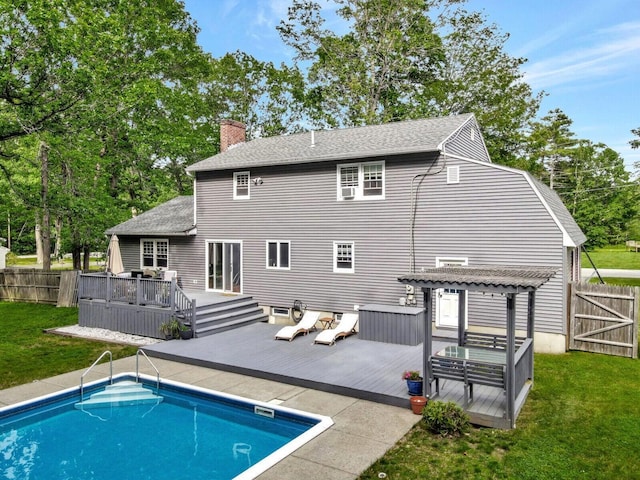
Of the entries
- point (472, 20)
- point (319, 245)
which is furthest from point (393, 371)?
point (472, 20)

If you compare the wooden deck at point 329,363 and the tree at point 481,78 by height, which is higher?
→ the tree at point 481,78

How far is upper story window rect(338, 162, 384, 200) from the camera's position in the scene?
14.8 m

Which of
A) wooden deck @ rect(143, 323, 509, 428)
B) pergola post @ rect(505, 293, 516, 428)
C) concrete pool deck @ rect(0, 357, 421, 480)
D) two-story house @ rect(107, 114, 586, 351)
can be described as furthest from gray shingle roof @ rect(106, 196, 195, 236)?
pergola post @ rect(505, 293, 516, 428)

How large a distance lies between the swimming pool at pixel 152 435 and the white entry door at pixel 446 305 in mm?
7172

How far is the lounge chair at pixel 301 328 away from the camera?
1341cm

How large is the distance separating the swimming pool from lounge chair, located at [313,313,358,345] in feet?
14.3

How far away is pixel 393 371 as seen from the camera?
10219mm

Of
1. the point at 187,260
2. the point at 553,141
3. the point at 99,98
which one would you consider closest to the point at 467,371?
the point at 187,260

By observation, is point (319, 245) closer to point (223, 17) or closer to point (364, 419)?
point (364, 419)

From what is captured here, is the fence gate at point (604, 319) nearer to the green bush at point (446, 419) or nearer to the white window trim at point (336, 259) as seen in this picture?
the white window trim at point (336, 259)

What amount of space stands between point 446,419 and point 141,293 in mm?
10970

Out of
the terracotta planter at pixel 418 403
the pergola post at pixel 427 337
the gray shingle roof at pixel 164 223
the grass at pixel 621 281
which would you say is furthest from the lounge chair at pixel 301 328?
the grass at pixel 621 281

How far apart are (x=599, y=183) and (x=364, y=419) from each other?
179 feet

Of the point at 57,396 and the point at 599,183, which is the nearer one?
the point at 57,396
